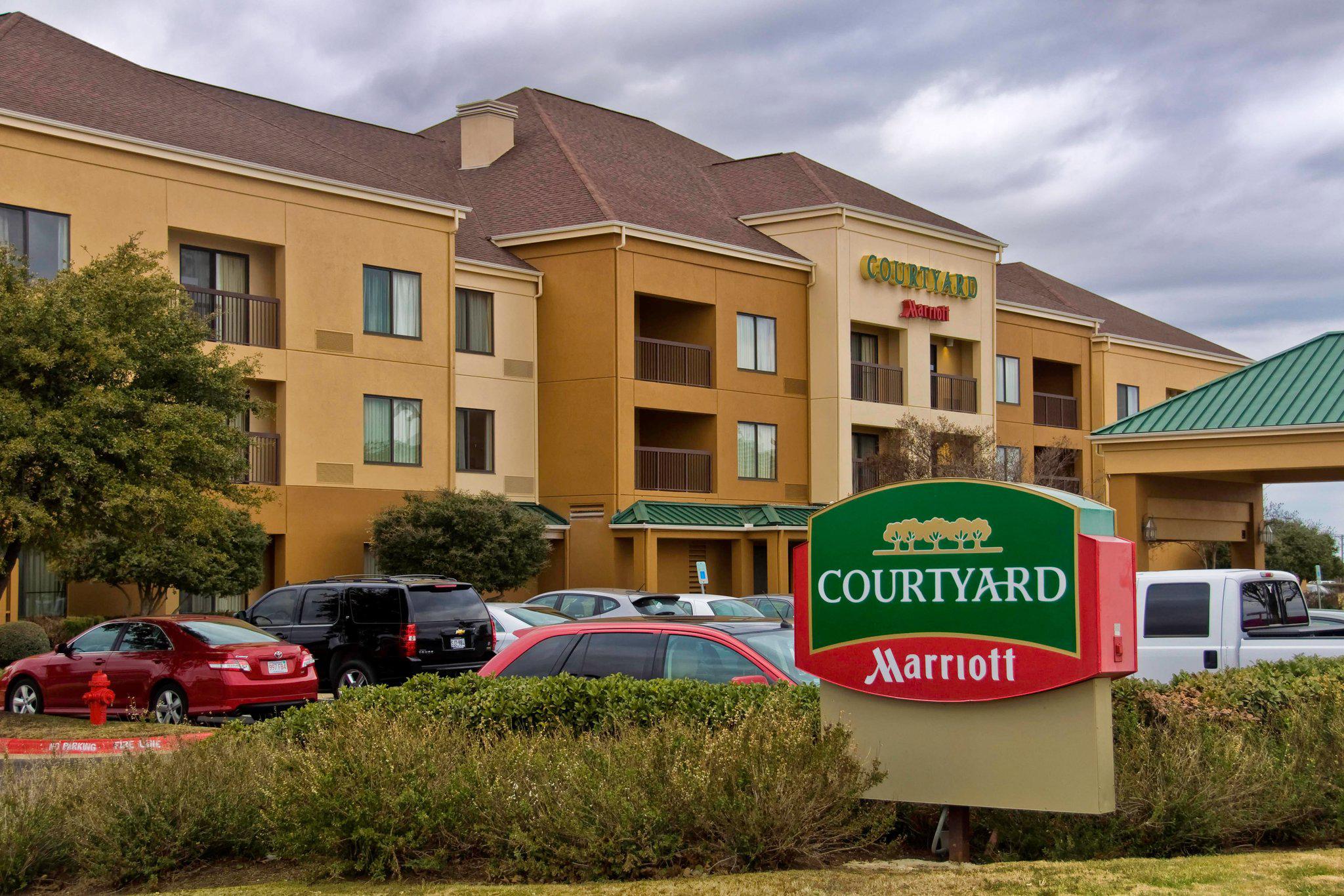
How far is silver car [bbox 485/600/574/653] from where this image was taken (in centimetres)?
2325

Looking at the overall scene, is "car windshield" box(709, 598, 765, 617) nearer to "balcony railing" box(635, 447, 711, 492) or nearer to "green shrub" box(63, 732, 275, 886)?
"green shrub" box(63, 732, 275, 886)

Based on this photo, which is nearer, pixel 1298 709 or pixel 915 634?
pixel 915 634

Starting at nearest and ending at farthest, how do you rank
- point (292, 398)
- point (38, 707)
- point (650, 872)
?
point (650, 872)
point (38, 707)
point (292, 398)

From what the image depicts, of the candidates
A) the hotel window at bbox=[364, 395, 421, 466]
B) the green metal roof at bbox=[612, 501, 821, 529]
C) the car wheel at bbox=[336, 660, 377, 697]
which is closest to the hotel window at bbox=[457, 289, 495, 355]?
the hotel window at bbox=[364, 395, 421, 466]

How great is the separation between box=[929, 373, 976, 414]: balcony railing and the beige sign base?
1513 inches

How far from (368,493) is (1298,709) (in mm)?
25872

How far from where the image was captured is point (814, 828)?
337 inches

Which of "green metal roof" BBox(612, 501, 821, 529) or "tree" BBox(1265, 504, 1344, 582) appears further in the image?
"tree" BBox(1265, 504, 1344, 582)

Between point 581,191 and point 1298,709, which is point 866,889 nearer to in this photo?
point 1298,709

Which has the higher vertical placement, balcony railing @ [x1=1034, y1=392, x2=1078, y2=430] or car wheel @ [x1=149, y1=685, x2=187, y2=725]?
balcony railing @ [x1=1034, y1=392, x2=1078, y2=430]

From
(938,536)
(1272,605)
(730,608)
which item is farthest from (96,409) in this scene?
(1272,605)

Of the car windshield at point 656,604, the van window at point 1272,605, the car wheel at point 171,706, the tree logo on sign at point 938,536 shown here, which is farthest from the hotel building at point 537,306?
→ the tree logo on sign at point 938,536

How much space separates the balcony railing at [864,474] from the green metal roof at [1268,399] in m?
16.3

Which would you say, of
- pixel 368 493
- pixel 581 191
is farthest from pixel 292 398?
pixel 581 191
